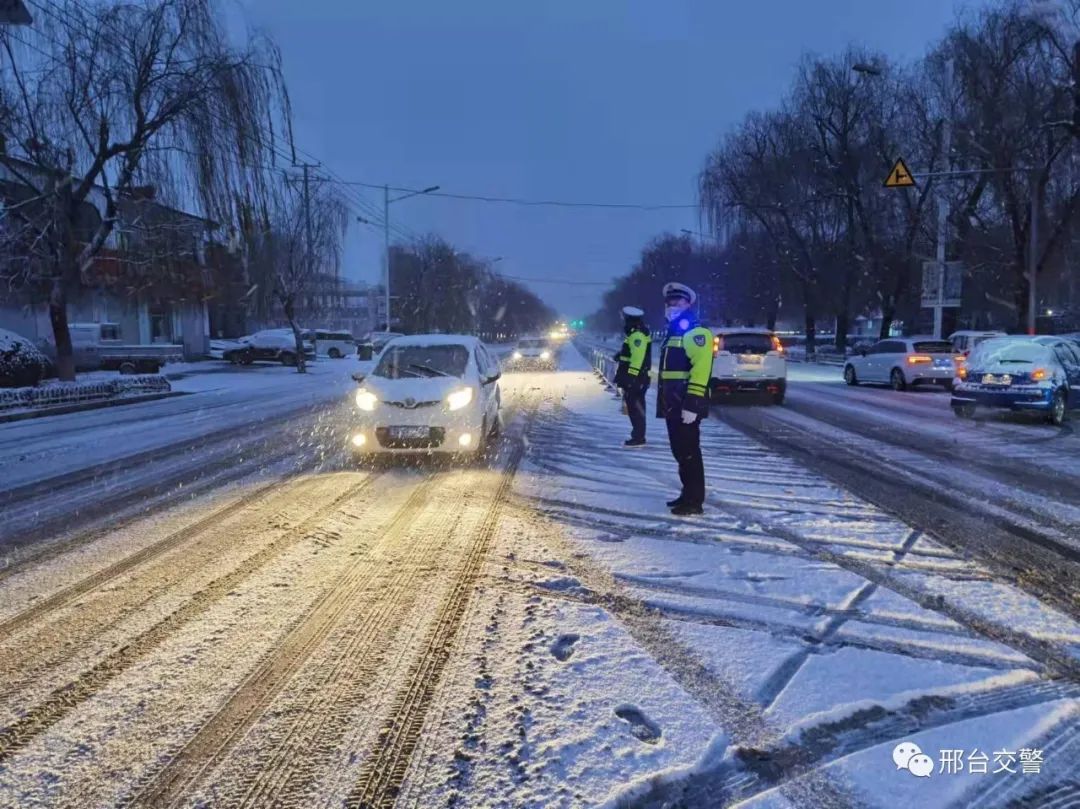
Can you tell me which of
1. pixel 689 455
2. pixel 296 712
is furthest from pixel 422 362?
pixel 296 712

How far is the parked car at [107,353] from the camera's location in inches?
1041

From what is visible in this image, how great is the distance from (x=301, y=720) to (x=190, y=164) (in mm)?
17272

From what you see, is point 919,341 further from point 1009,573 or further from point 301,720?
point 301,720

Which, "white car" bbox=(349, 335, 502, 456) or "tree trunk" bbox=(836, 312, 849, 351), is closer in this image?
"white car" bbox=(349, 335, 502, 456)

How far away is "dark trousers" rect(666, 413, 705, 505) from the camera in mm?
6137

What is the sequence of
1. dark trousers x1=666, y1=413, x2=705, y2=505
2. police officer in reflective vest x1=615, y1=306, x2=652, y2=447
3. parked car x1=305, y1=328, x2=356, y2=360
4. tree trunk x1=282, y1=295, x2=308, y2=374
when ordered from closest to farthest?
dark trousers x1=666, y1=413, x2=705, y2=505 < police officer in reflective vest x1=615, y1=306, x2=652, y2=447 < tree trunk x1=282, y1=295, x2=308, y2=374 < parked car x1=305, y1=328, x2=356, y2=360

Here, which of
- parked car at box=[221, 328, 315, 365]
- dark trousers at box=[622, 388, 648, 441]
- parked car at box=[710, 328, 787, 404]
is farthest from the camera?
parked car at box=[221, 328, 315, 365]

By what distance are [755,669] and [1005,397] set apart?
11386mm

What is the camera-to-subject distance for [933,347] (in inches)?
829

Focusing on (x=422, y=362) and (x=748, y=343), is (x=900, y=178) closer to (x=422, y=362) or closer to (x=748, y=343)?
(x=748, y=343)

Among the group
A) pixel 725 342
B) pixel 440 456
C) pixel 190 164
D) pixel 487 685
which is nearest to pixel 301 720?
pixel 487 685

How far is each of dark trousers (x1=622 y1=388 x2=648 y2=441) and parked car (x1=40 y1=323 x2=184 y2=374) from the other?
782 inches

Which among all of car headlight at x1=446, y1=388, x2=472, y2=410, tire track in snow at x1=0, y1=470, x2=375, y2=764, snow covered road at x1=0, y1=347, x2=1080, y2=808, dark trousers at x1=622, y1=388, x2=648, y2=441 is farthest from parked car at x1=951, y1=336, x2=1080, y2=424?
tire track in snow at x1=0, y1=470, x2=375, y2=764

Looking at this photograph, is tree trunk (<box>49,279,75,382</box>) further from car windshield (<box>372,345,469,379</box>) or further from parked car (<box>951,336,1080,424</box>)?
parked car (<box>951,336,1080,424</box>)
